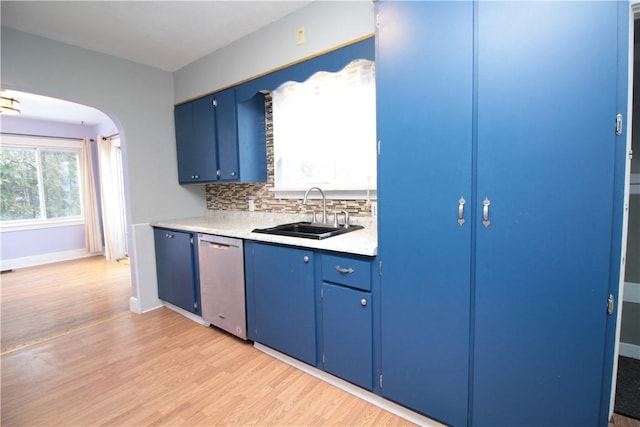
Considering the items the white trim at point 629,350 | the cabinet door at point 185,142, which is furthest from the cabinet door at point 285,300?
the white trim at point 629,350

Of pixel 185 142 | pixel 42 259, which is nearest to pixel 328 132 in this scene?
pixel 185 142

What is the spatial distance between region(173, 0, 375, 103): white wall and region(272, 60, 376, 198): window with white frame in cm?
20

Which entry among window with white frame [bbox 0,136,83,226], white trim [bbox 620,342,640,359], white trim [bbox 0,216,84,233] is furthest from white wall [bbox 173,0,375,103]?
white trim [bbox 0,216,84,233]

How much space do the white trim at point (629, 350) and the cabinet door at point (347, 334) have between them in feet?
6.07

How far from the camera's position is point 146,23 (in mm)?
2330

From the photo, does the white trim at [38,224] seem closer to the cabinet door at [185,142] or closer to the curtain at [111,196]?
the curtain at [111,196]

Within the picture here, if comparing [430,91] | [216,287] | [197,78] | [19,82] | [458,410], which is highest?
[197,78]

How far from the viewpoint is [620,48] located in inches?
41.7

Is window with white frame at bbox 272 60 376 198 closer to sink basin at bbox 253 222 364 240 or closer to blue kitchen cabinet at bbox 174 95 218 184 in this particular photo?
sink basin at bbox 253 222 364 240

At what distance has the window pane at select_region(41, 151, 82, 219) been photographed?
559 centimetres

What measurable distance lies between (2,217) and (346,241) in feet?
21.0

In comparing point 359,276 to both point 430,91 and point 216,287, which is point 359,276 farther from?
point 216,287

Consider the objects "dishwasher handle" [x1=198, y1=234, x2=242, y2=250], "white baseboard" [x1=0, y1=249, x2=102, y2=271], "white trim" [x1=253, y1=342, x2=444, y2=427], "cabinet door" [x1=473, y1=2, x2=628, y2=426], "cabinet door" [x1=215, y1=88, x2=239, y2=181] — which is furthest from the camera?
"white baseboard" [x1=0, y1=249, x2=102, y2=271]

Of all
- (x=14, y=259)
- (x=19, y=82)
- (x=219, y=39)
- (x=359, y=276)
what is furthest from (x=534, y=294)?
(x=14, y=259)
